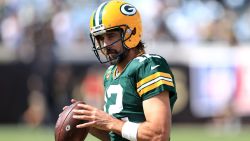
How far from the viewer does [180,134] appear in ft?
42.3

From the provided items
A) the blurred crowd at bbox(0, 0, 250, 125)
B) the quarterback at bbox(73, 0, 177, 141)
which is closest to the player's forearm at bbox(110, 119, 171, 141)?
the quarterback at bbox(73, 0, 177, 141)

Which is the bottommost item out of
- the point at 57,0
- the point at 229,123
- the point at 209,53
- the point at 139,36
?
the point at 229,123

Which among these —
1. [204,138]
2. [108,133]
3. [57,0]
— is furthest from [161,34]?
[108,133]

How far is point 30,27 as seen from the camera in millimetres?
15031

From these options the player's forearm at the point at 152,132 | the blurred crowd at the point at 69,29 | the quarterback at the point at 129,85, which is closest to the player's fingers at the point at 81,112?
the quarterback at the point at 129,85

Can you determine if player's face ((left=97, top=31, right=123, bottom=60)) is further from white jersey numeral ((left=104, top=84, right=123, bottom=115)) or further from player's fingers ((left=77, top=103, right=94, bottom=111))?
player's fingers ((left=77, top=103, right=94, bottom=111))

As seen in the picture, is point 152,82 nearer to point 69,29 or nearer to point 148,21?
point 69,29

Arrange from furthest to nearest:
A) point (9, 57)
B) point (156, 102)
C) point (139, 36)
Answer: point (9, 57), point (139, 36), point (156, 102)

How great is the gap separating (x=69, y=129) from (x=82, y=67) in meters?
9.96

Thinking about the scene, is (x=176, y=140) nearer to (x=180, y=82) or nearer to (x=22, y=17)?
(x=180, y=82)

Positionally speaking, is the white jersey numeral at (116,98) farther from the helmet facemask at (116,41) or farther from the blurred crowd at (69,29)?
the blurred crowd at (69,29)

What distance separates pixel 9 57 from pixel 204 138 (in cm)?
446

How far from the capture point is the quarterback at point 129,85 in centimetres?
463

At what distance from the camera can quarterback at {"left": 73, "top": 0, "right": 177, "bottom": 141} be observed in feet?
15.2
